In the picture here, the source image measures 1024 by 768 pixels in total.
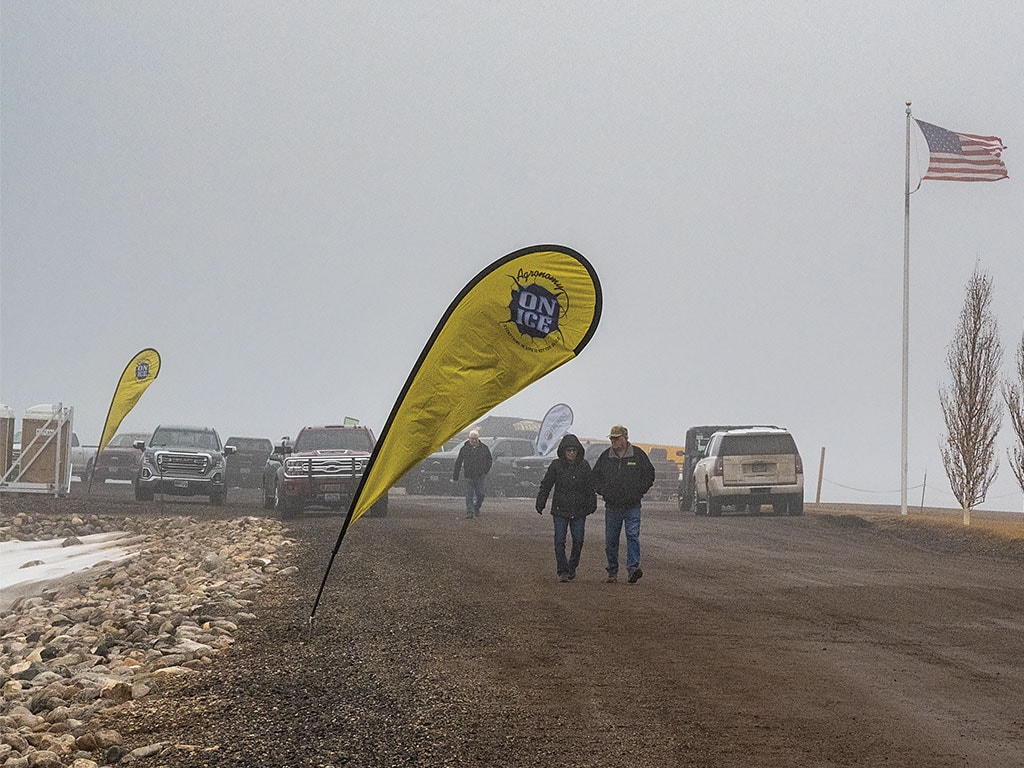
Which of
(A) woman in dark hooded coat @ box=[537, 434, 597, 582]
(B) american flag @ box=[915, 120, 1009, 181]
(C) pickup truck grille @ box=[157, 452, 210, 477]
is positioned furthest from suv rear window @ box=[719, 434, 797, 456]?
(A) woman in dark hooded coat @ box=[537, 434, 597, 582]

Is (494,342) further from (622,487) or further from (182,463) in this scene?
(182,463)

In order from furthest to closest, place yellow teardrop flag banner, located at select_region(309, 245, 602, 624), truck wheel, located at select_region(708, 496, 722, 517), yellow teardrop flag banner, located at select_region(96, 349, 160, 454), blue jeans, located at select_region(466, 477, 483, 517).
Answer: yellow teardrop flag banner, located at select_region(96, 349, 160, 454), truck wheel, located at select_region(708, 496, 722, 517), blue jeans, located at select_region(466, 477, 483, 517), yellow teardrop flag banner, located at select_region(309, 245, 602, 624)

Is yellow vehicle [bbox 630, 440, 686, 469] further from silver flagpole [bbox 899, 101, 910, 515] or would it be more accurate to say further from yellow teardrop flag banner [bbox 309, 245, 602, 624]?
yellow teardrop flag banner [bbox 309, 245, 602, 624]

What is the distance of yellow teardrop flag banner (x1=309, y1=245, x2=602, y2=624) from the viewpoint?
426 inches

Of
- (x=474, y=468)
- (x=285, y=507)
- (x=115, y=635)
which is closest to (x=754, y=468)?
(x=474, y=468)

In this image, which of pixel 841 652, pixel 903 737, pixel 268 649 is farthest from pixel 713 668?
pixel 268 649

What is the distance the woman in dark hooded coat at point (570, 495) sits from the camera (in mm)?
15312

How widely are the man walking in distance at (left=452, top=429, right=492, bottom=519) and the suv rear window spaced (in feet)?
19.7

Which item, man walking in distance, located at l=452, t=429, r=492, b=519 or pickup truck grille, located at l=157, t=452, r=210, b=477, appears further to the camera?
pickup truck grille, located at l=157, t=452, r=210, b=477

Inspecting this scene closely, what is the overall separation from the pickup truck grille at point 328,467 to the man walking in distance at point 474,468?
7.19 ft

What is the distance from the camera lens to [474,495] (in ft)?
89.9

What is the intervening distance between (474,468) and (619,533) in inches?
489

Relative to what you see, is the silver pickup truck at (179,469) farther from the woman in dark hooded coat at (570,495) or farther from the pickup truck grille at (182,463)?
the woman in dark hooded coat at (570,495)

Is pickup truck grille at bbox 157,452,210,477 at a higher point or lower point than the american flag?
lower
